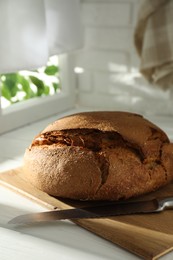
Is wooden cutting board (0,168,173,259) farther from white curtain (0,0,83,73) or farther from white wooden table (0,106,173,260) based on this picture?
white curtain (0,0,83,73)

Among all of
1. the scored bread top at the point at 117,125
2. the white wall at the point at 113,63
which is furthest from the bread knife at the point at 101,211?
the white wall at the point at 113,63

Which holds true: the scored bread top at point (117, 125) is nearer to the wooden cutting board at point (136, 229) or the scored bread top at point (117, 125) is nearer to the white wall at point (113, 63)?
the wooden cutting board at point (136, 229)

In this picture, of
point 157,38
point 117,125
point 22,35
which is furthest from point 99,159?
point 157,38

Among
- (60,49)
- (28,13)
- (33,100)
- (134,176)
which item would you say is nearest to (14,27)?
(28,13)

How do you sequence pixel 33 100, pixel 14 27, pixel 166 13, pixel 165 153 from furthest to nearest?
1. pixel 33 100
2. pixel 166 13
3. pixel 14 27
4. pixel 165 153

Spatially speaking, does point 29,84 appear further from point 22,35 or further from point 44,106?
point 22,35

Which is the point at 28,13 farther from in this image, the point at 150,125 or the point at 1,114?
the point at 150,125
